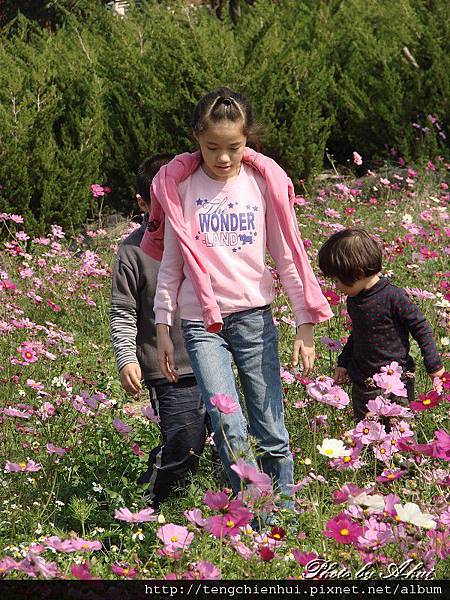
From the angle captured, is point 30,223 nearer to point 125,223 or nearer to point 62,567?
point 125,223

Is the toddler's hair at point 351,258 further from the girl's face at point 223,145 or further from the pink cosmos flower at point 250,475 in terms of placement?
the pink cosmos flower at point 250,475

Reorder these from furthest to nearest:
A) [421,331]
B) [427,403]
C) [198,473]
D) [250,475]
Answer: [198,473]
[421,331]
[427,403]
[250,475]

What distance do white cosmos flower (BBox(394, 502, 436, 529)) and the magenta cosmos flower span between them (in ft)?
0.35

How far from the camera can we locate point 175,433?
11.7ft

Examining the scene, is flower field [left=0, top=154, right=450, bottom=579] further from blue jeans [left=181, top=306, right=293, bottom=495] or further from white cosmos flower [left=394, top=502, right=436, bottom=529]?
blue jeans [left=181, top=306, right=293, bottom=495]

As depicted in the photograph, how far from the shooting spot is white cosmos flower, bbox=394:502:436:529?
7.72 feet

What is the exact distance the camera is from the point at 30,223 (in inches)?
304

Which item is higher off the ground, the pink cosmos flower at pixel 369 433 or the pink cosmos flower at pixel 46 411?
the pink cosmos flower at pixel 369 433

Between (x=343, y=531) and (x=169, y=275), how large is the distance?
119 cm

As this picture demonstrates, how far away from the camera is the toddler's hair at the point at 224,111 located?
3086 millimetres

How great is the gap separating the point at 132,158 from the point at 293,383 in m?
4.94

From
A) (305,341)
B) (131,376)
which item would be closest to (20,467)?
(131,376)

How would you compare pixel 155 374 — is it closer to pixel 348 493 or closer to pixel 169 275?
pixel 169 275

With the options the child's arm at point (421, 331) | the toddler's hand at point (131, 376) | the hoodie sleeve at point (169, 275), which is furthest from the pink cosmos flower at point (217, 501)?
the child's arm at point (421, 331)
